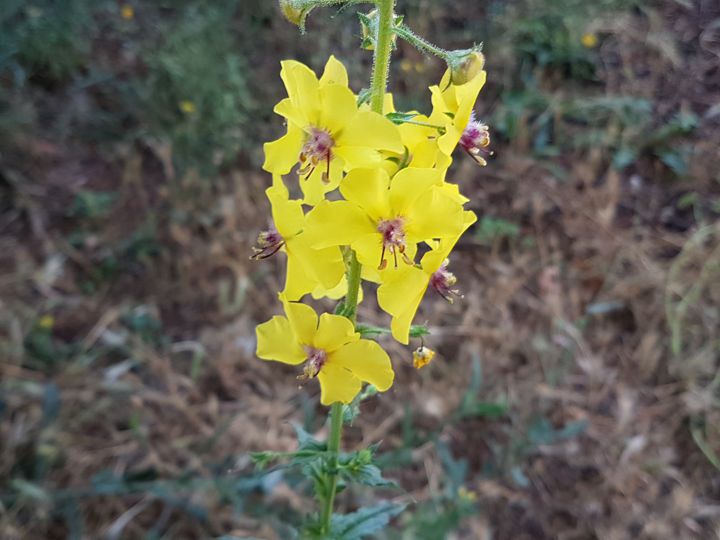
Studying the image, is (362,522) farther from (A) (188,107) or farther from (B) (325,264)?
(A) (188,107)

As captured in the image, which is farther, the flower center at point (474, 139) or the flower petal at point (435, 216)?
the flower center at point (474, 139)

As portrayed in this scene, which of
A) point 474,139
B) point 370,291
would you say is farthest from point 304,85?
point 370,291

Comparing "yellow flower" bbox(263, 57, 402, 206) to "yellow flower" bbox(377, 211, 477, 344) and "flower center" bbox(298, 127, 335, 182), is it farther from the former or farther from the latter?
"yellow flower" bbox(377, 211, 477, 344)

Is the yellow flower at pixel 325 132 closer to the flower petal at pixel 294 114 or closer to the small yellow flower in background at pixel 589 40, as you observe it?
the flower petal at pixel 294 114

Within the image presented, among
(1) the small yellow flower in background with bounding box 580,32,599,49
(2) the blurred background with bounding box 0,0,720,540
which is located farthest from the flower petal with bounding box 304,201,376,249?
(1) the small yellow flower in background with bounding box 580,32,599,49

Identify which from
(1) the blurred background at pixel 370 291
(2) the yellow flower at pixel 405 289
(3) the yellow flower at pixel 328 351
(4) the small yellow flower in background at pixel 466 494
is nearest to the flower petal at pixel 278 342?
(3) the yellow flower at pixel 328 351

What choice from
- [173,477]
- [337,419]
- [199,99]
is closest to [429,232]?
[337,419]

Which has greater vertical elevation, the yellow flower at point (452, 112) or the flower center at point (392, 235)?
the yellow flower at point (452, 112)

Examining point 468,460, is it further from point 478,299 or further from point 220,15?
point 220,15
